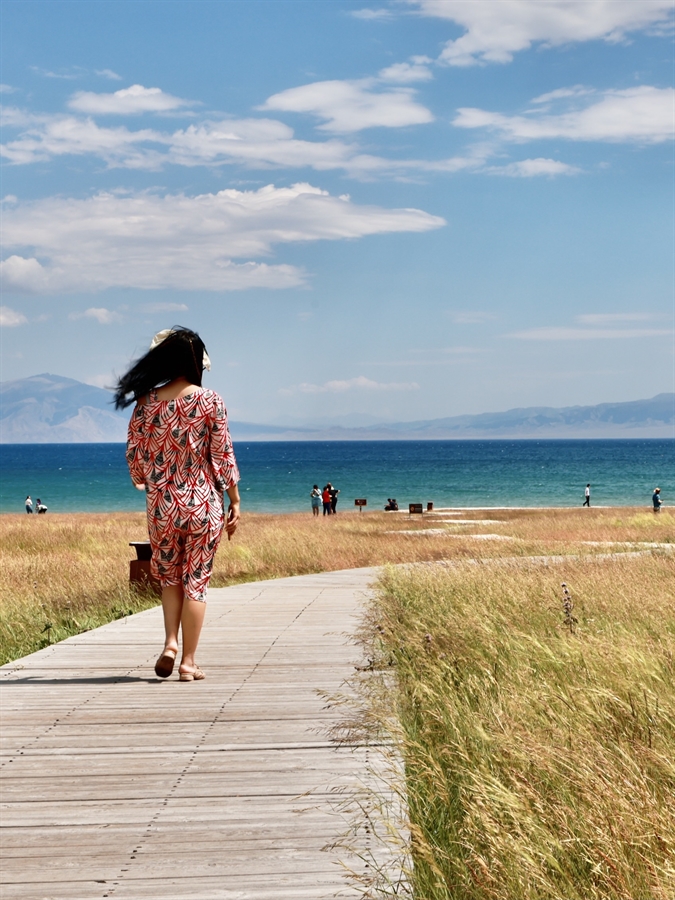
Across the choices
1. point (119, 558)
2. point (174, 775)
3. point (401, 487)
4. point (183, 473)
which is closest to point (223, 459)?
point (183, 473)

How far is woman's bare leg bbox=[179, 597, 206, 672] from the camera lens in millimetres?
6227

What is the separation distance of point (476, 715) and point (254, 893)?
6.46ft

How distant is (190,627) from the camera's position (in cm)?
626

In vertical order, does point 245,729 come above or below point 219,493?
below

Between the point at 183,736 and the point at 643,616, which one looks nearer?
the point at 183,736

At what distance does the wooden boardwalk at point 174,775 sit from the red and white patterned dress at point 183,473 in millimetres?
822

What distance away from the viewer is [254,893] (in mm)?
3215

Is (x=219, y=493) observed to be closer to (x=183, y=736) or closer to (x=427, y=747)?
(x=183, y=736)

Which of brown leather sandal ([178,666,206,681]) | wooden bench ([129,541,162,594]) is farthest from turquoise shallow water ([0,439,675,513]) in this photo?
brown leather sandal ([178,666,206,681])

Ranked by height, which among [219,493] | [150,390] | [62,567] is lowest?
[62,567]

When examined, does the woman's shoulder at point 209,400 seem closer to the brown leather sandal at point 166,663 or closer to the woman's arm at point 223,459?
the woman's arm at point 223,459

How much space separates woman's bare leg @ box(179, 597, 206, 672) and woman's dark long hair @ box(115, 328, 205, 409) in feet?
4.29

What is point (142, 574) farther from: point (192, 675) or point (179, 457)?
point (179, 457)

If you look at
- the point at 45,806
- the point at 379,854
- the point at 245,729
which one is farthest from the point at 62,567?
the point at 379,854
